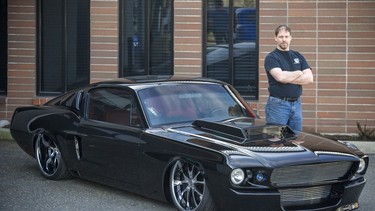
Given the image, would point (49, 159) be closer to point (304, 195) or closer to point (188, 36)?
point (304, 195)

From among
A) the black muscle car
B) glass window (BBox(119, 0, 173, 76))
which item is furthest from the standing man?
glass window (BBox(119, 0, 173, 76))

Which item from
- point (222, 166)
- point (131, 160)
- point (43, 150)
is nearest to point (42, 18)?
point (43, 150)

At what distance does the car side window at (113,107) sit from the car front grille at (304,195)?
1716mm

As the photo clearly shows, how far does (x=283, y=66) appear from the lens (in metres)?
7.41

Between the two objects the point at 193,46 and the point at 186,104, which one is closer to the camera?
the point at 186,104

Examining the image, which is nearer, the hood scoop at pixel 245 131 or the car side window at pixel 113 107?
the hood scoop at pixel 245 131

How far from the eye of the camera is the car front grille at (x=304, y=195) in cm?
554

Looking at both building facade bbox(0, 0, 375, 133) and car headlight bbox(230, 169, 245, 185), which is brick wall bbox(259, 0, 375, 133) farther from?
car headlight bbox(230, 169, 245, 185)

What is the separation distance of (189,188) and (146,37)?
5.74m

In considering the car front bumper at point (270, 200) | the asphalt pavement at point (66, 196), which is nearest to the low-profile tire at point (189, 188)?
the car front bumper at point (270, 200)

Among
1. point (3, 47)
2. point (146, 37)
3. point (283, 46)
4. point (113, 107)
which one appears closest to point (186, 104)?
point (113, 107)

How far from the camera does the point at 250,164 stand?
18.0ft

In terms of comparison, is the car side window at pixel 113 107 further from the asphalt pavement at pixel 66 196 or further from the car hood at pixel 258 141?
the asphalt pavement at pixel 66 196

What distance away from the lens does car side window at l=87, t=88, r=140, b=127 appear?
6.72m
